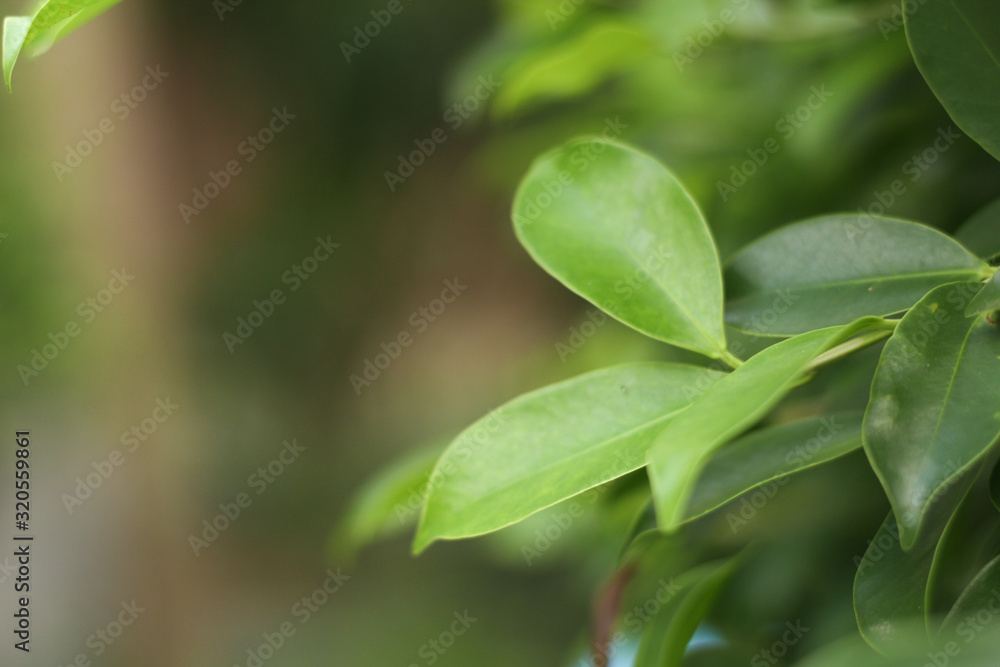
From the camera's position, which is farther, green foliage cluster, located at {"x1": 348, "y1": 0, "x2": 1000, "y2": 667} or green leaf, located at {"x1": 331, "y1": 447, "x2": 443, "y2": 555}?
green leaf, located at {"x1": 331, "y1": 447, "x2": 443, "y2": 555}

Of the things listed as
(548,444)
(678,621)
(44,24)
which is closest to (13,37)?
(44,24)

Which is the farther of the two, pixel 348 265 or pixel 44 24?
pixel 348 265

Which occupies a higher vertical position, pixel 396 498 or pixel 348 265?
pixel 396 498

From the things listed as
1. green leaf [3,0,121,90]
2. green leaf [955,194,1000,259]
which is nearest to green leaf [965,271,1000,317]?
green leaf [955,194,1000,259]

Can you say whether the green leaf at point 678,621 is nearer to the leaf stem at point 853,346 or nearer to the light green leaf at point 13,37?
the leaf stem at point 853,346

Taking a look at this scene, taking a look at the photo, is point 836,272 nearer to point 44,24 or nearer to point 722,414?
point 722,414

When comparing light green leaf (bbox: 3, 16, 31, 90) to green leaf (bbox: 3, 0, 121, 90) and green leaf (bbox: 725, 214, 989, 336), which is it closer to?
green leaf (bbox: 3, 0, 121, 90)
